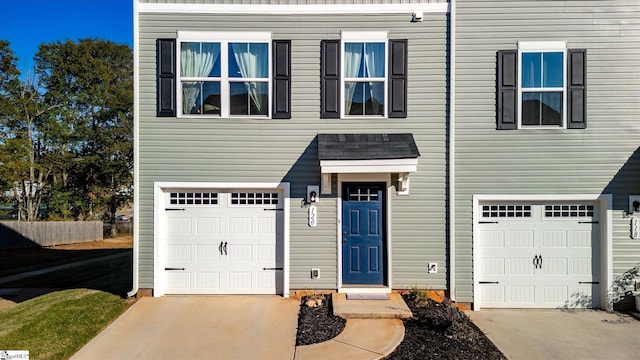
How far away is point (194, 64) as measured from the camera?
6.70 metres

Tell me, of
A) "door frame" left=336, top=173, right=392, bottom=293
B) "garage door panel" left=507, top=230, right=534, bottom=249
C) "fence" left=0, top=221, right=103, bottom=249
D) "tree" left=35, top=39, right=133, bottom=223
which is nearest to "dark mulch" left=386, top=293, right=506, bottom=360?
"door frame" left=336, top=173, right=392, bottom=293

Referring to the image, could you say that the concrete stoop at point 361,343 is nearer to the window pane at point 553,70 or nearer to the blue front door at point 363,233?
the blue front door at point 363,233

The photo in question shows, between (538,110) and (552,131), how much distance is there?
0.48 metres

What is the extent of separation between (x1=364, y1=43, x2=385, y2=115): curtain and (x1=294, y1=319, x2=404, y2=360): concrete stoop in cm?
386

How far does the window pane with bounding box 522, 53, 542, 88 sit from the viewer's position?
6.57m

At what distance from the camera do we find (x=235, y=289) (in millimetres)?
6750

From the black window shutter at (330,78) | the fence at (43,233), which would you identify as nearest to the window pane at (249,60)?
the black window shutter at (330,78)

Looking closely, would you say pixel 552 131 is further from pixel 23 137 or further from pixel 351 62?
pixel 23 137

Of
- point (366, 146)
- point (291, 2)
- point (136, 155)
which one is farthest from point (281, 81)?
point (136, 155)

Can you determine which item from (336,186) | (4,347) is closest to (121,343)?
(4,347)

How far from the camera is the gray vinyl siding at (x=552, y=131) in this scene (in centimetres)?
648

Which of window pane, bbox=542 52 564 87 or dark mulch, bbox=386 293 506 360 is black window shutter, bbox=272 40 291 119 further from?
window pane, bbox=542 52 564 87

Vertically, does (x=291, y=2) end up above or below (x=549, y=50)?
above

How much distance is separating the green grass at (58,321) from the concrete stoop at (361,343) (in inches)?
131
